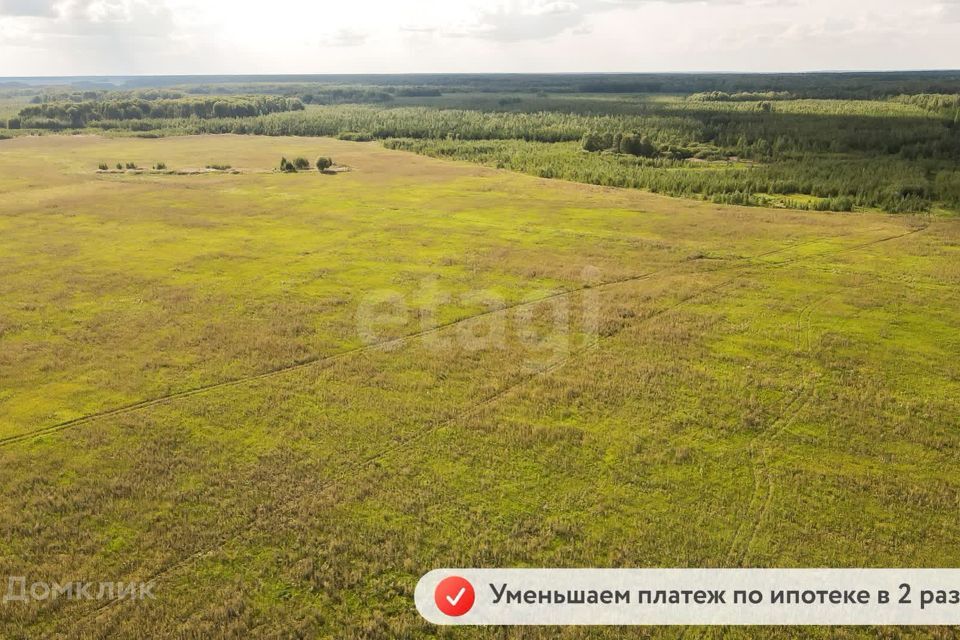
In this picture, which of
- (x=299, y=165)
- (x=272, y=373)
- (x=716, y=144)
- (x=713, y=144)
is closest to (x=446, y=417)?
(x=272, y=373)

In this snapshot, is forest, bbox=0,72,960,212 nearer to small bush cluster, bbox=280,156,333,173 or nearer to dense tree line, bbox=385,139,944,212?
dense tree line, bbox=385,139,944,212

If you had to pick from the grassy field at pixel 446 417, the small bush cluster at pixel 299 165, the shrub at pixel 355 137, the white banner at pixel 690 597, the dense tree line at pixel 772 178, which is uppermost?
the shrub at pixel 355 137

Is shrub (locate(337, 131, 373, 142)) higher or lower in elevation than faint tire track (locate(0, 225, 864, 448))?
higher

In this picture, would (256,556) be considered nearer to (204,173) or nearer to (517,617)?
(517,617)

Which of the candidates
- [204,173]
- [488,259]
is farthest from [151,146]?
[488,259]

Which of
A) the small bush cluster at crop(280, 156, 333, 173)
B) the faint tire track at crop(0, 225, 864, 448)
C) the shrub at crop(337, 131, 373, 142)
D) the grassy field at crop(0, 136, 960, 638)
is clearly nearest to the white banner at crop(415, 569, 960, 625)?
the grassy field at crop(0, 136, 960, 638)

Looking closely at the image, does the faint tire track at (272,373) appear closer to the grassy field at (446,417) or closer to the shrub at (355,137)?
the grassy field at (446,417)

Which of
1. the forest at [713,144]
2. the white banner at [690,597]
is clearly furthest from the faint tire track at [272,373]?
the forest at [713,144]
